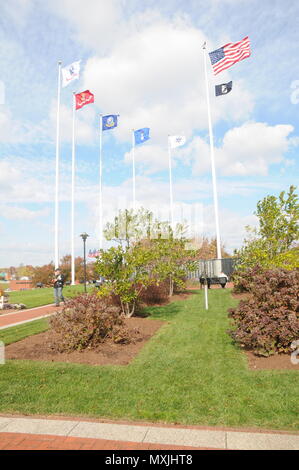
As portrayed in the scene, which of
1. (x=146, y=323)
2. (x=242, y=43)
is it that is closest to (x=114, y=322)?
(x=146, y=323)

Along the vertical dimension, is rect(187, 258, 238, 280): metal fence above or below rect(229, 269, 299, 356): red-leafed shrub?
above

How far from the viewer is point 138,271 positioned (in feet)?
37.3

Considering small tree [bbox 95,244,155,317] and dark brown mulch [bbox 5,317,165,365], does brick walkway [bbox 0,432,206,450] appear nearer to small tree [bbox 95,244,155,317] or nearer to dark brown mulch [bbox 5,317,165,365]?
dark brown mulch [bbox 5,317,165,365]

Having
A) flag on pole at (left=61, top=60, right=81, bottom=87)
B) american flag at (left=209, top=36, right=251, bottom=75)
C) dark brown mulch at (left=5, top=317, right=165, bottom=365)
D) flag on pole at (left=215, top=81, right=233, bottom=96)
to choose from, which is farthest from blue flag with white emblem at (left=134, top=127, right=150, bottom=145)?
dark brown mulch at (left=5, top=317, right=165, bottom=365)

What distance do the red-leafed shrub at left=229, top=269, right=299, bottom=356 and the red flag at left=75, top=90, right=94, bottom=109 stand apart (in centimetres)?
2264

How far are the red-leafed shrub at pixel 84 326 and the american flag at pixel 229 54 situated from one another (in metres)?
16.3

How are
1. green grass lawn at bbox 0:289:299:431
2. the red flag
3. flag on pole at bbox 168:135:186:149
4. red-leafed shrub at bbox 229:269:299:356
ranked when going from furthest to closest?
flag on pole at bbox 168:135:186:149, the red flag, red-leafed shrub at bbox 229:269:299:356, green grass lawn at bbox 0:289:299:431

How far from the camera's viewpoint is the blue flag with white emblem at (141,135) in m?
29.2

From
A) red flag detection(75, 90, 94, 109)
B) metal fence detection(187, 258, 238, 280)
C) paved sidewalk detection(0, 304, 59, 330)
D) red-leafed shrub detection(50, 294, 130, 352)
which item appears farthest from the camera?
red flag detection(75, 90, 94, 109)

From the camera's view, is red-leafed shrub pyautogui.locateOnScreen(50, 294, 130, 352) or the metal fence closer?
red-leafed shrub pyautogui.locateOnScreen(50, 294, 130, 352)

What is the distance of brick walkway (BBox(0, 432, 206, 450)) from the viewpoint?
12.3 feet

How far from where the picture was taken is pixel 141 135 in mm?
29281

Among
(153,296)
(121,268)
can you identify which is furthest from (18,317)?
(153,296)
